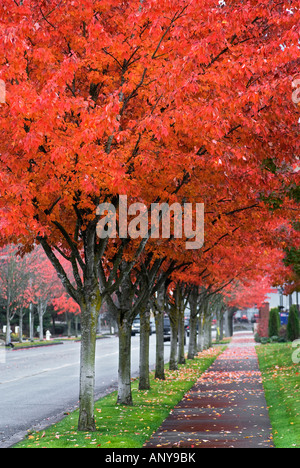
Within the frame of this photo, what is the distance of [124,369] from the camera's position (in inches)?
606

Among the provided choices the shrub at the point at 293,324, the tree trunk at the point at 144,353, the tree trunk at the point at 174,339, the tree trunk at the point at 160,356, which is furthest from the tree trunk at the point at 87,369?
the shrub at the point at 293,324

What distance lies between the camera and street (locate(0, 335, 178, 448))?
13.7m

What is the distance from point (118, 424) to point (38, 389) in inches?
324

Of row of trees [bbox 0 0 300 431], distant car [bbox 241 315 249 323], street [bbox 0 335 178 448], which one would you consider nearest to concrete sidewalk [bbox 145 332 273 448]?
row of trees [bbox 0 0 300 431]

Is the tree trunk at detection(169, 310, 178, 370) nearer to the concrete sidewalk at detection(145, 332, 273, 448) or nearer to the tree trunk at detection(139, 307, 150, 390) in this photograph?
the concrete sidewalk at detection(145, 332, 273, 448)

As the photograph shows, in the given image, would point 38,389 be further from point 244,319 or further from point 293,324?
point 244,319

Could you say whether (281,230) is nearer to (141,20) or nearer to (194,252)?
(194,252)

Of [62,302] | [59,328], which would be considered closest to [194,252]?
[62,302]

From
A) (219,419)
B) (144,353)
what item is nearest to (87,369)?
(219,419)

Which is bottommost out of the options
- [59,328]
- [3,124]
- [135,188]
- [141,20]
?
[59,328]
